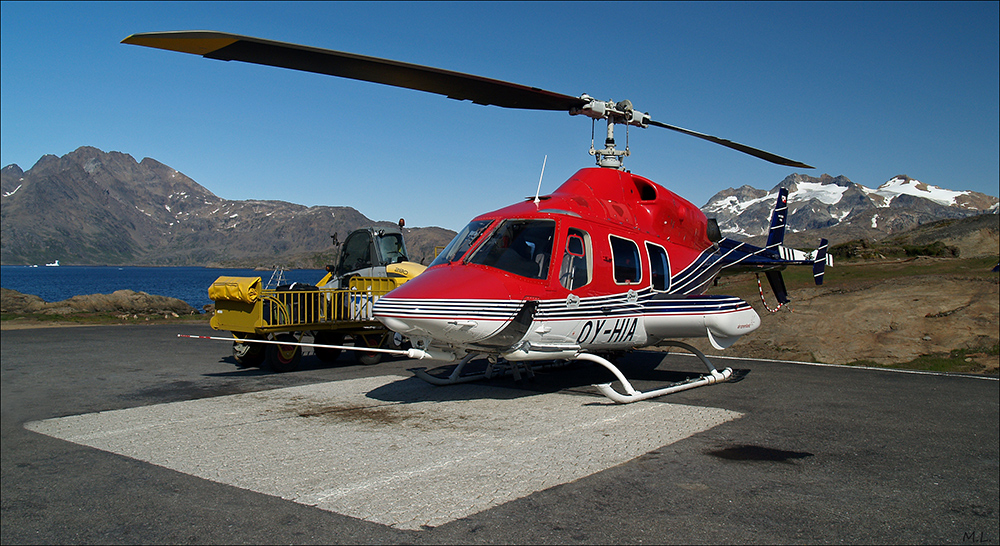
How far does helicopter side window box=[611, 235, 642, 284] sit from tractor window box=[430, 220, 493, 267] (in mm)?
1985

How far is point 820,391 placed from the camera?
32.3 feet

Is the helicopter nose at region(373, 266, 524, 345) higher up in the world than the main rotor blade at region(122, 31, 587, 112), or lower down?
lower down

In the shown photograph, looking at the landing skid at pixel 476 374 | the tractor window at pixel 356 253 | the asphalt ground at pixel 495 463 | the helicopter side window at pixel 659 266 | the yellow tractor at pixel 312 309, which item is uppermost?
the tractor window at pixel 356 253

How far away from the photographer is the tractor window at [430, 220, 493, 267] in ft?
26.4

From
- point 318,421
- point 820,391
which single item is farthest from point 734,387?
point 318,421

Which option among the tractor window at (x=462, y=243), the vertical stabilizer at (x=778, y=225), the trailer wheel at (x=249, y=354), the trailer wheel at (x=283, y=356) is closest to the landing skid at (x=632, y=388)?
the tractor window at (x=462, y=243)

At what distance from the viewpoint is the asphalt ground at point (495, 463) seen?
439 centimetres

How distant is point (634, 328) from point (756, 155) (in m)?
4.03

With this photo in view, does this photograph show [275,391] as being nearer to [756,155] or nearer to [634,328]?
[634,328]

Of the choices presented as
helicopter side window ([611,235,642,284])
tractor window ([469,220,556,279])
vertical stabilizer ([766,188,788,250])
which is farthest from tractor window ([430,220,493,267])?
vertical stabilizer ([766,188,788,250])

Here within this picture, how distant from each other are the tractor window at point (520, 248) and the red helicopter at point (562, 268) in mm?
14

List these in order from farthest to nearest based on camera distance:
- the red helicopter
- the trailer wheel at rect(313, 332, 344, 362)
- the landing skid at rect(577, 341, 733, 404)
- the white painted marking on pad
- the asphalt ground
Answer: the trailer wheel at rect(313, 332, 344, 362) → the landing skid at rect(577, 341, 733, 404) → the red helicopter → the white painted marking on pad → the asphalt ground

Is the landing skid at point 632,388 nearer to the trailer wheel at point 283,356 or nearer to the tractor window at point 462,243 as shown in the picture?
the tractor window at point 462,243

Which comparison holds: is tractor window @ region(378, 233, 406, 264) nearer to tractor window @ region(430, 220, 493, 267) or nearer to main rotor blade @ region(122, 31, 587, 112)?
tractor window @ region(430, 220, 493, 267)
